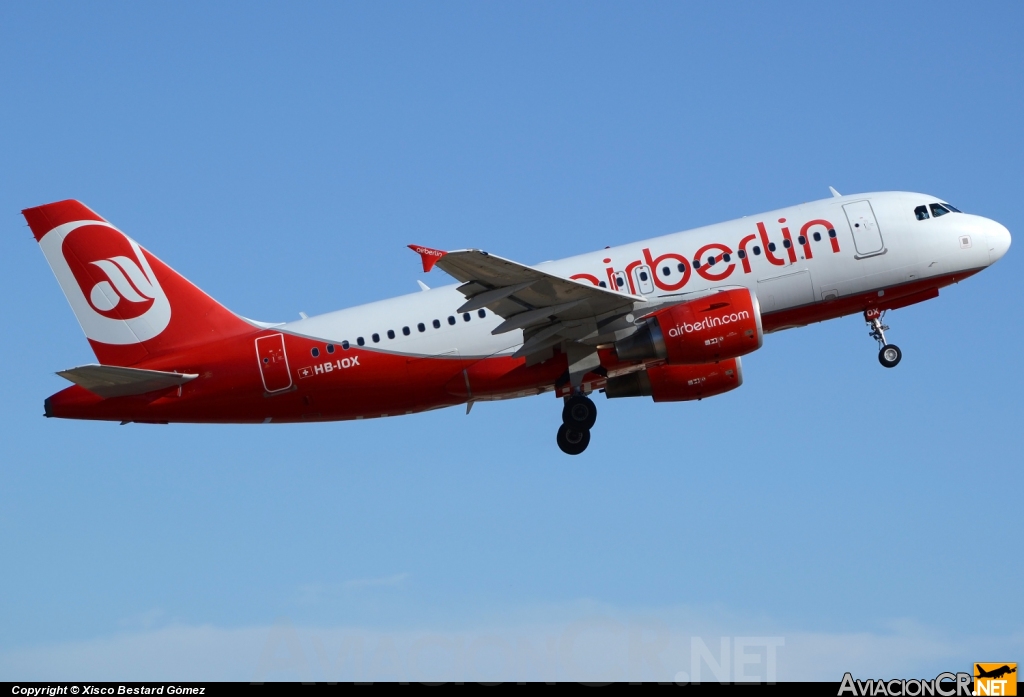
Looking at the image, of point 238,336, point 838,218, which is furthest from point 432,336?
point 838,218

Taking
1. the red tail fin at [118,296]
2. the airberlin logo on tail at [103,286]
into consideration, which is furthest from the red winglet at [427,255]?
the airberlin logo on tail at [103,286]

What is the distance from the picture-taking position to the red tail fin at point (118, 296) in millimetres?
41281

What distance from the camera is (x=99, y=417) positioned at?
132 ft

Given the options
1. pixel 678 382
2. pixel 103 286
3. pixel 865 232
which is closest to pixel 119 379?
pixel 103 286

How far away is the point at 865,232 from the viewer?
39250mm

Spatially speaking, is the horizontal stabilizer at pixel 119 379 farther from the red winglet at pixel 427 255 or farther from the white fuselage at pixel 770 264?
the red winglet at pixel 427 255

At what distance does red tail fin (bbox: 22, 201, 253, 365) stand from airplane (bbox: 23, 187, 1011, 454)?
0.16ft

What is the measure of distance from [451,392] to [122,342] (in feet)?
35.8

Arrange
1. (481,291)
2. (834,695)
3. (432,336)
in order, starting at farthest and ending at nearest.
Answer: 1. (432,336)
2. (481,291)
3. (834,695)

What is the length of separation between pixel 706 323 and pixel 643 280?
284cm

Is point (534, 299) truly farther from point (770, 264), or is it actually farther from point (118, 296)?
point (118, 296)

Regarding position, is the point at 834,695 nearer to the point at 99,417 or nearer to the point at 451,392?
the point at 451,392

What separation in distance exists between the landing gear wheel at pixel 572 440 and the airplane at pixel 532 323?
5 cm

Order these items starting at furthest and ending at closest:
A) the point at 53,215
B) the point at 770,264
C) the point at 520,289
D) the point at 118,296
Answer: the point at 53,215
the point at 118,296
the point at 770,264
the point at 520,289
